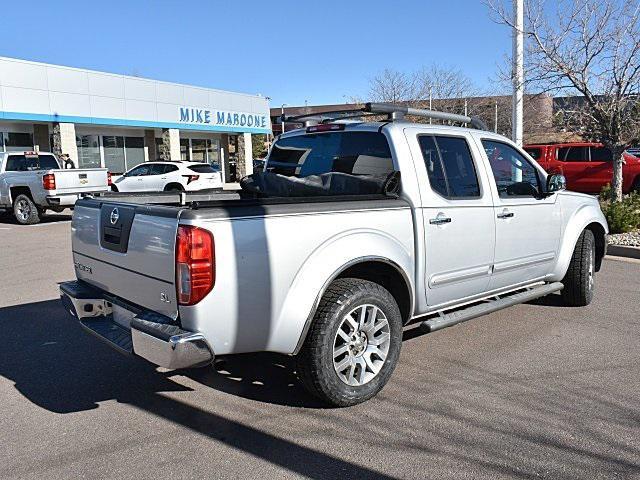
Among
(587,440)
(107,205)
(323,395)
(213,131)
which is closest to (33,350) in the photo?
(107,205)

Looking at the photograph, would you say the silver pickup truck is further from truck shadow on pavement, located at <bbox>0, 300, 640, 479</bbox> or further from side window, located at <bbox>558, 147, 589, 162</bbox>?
side window, located at <bbox>558, 147, 589, 162</bbox>

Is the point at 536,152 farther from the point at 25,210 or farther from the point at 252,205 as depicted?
the point at 252,205

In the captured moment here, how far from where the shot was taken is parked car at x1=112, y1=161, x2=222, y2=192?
19062 millimetres

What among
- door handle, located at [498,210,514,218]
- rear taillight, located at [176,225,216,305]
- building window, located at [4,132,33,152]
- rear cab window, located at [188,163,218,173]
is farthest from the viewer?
building window, located at [4,132,33,152]

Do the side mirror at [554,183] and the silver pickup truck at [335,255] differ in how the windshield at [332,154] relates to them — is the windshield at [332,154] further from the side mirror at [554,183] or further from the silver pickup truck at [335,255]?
the side mirror at [554,183]

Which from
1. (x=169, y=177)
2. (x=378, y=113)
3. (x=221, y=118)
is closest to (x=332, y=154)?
(x=378, y=113)

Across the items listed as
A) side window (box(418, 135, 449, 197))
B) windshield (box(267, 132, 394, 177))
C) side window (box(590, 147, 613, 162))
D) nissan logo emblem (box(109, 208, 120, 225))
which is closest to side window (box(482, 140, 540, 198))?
side window (box(418, 135, 449, 197))

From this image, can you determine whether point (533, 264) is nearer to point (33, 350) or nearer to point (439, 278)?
point (439, 278)

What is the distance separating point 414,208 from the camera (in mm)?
4098

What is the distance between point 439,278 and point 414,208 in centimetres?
61

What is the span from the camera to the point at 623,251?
9250mm

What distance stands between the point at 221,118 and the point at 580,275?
27590 millimetres

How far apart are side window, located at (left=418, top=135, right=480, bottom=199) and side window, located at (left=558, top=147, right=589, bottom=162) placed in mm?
13818

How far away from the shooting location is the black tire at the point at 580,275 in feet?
19.3
